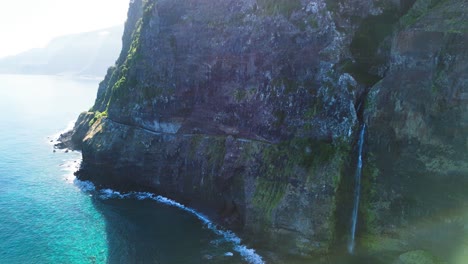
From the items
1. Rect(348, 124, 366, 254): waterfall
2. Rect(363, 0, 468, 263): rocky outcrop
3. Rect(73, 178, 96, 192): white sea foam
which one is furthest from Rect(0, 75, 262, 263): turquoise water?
Rect(363, 0, 468, 263): rocky outcrop

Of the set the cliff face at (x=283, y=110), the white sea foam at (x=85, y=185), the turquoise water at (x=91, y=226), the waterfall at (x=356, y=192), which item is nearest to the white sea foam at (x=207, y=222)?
the turquoise water at (x=91, y=226)

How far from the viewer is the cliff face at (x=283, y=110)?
40.1 metres

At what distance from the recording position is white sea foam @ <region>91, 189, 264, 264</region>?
1799 inches

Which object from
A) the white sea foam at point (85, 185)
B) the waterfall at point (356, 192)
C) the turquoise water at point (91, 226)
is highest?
the waterfall at point (356, 192)

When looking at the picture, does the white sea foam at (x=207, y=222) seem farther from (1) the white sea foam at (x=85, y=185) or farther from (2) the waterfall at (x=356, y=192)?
(2) the waterfall at (x=356, y=192)

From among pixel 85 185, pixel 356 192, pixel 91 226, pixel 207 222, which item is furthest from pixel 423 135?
pixel 85 185

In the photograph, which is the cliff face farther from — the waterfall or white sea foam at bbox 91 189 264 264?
white sea foam at bbox 91 189 264 264

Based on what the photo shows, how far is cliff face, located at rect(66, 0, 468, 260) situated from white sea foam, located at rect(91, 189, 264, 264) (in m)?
1.58

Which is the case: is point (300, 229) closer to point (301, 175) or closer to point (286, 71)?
point (301, 175)

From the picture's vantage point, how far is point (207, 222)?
54781mm

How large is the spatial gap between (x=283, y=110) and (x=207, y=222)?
20.4 metres

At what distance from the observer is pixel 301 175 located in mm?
46344

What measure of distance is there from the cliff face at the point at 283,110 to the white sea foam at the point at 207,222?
158 cm

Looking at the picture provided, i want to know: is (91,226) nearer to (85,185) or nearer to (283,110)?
(85,185)
